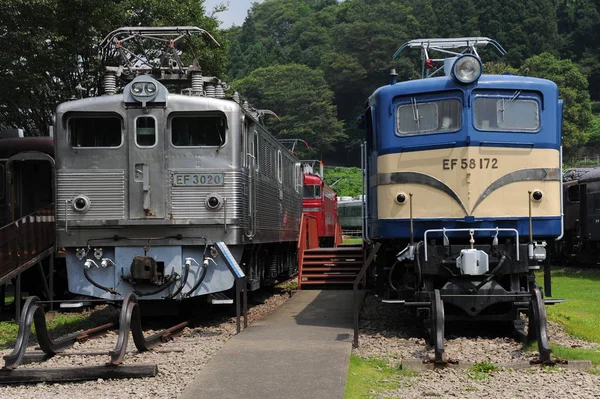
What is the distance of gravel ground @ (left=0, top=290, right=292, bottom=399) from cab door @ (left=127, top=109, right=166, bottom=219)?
1.78 metres

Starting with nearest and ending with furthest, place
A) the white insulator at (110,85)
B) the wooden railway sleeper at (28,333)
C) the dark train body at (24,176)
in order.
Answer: the wooden railway sleeper at (28,333)
the white insulator at (110,85)
the dark train body at (24,176)

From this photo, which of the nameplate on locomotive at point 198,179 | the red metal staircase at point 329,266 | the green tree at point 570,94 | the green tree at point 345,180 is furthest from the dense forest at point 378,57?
the nameplate on locomotive at point 198,179

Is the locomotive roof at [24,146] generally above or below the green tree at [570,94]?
below

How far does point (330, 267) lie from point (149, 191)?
741 centimetres

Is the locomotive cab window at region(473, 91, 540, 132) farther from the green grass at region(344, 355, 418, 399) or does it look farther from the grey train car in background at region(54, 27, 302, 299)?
the green grass at region(344, 355, 418, 399)

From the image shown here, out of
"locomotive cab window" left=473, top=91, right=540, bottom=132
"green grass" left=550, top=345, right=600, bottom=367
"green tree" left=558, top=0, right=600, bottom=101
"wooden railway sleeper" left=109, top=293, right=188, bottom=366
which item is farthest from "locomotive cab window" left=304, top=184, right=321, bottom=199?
"green tree" left=558, top=0, right=600, bottom=101

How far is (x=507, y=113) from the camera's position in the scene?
35.6 ft

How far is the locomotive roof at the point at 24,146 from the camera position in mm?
16250

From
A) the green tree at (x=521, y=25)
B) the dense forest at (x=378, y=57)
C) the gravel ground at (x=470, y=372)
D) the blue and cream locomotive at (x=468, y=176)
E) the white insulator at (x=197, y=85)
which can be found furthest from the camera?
the green tree at (x=521, y=25)

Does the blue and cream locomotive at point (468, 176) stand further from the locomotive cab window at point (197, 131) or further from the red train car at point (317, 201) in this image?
the red train car at point (317, 201)

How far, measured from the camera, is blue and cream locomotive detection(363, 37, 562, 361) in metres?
10.3

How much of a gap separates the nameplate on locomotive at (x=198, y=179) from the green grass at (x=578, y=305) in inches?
209

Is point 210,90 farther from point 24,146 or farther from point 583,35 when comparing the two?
point 583,35

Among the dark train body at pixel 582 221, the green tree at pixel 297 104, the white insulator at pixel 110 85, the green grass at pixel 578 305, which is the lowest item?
the green grass at pixel 578 305
